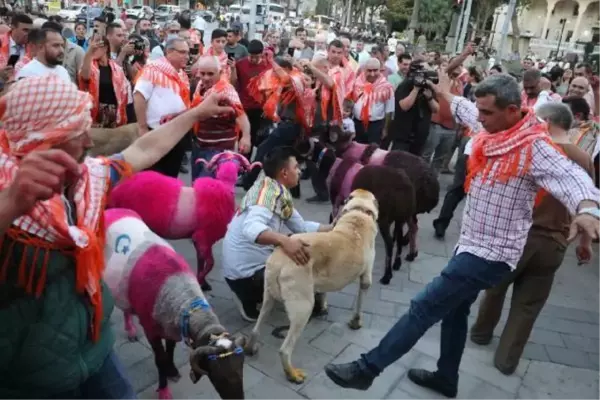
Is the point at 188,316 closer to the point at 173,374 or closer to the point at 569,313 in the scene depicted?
the point at 173,374

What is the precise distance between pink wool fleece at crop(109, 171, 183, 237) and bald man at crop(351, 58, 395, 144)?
422 centimetres

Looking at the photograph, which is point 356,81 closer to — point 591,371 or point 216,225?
point 216,225

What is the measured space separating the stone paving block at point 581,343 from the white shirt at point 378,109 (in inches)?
160

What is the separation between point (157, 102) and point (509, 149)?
327cm

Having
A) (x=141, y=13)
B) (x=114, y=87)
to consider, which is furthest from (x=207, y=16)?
(x=114, y=87)

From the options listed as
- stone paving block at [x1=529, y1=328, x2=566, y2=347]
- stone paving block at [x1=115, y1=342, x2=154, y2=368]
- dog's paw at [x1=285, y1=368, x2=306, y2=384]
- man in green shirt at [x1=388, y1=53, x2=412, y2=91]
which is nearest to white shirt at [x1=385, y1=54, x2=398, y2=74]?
man in green shirt at [x1=388, y1=53, x2=412, y2=91]

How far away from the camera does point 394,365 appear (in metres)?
3.78

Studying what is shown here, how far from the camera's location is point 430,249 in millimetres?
6168

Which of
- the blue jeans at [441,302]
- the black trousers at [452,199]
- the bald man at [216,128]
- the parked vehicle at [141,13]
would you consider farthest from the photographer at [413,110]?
the parked vehicle at [141,13]

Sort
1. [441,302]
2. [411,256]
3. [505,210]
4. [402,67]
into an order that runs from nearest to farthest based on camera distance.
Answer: [505,210]
[441,302]
[411,256]
[402,67]

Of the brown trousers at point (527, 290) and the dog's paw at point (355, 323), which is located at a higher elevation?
the brown trousers at point (527, 290)

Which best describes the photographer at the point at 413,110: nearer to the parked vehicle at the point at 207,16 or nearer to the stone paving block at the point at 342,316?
the stone paving block at the point at 342,316

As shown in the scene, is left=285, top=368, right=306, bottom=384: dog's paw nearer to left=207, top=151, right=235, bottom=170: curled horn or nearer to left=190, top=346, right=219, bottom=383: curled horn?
left=190, top=346, right=219, bottom=383: curled horn

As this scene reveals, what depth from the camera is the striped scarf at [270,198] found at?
3.74 meters
